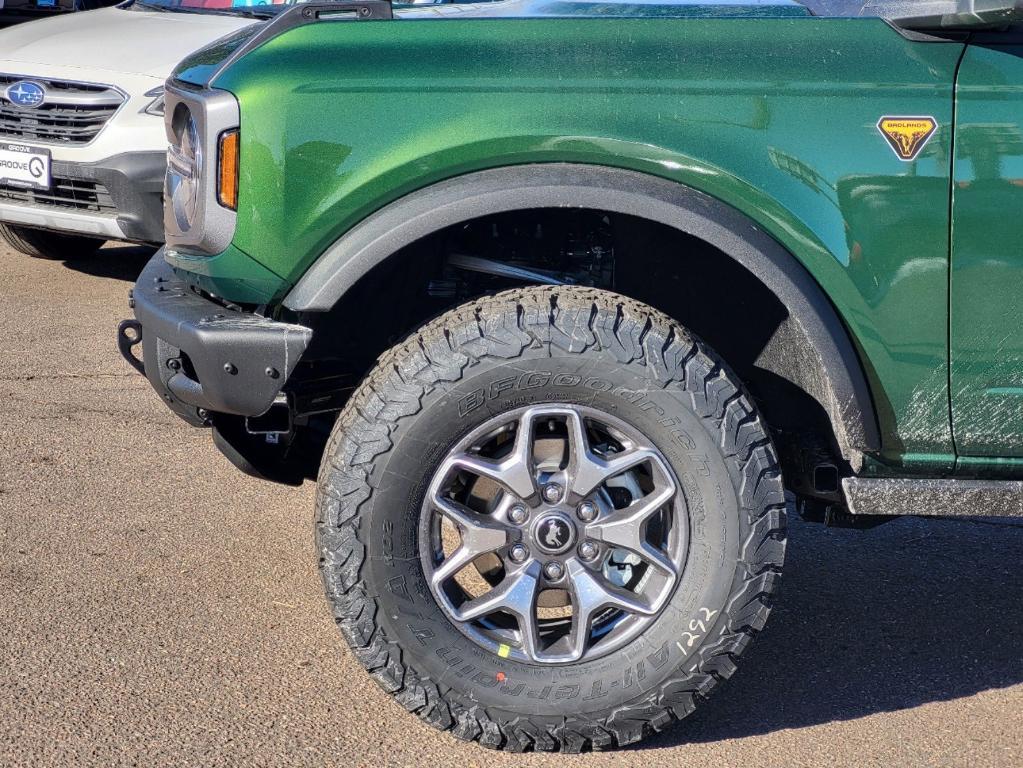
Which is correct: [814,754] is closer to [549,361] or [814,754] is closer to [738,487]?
[738,487]

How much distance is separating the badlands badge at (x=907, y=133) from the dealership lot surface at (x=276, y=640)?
1.36 metres

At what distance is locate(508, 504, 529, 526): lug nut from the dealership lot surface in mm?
537

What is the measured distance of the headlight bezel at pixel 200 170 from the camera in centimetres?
275

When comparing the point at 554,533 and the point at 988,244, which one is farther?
the point at 554,533

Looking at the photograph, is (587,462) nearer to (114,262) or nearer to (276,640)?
(276,640)

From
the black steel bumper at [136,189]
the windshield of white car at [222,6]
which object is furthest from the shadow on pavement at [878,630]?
the windshield of white car at [222,6]

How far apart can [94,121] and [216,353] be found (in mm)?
4064

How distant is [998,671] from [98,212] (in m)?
4.77

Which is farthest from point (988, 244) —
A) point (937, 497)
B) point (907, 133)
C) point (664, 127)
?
point (664, 127)

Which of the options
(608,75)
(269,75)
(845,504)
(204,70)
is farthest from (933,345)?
(204,70)

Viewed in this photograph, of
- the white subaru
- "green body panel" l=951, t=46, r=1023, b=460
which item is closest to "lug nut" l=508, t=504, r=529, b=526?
"green body panel" l=951, t=46, r=1023, b=460

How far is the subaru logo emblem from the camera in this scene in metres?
6.49

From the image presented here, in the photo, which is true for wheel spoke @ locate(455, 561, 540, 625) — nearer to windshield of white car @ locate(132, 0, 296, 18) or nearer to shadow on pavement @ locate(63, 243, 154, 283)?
windshield of white car @ locate(132, 0, 296, 18)

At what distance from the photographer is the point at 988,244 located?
8.77ft
